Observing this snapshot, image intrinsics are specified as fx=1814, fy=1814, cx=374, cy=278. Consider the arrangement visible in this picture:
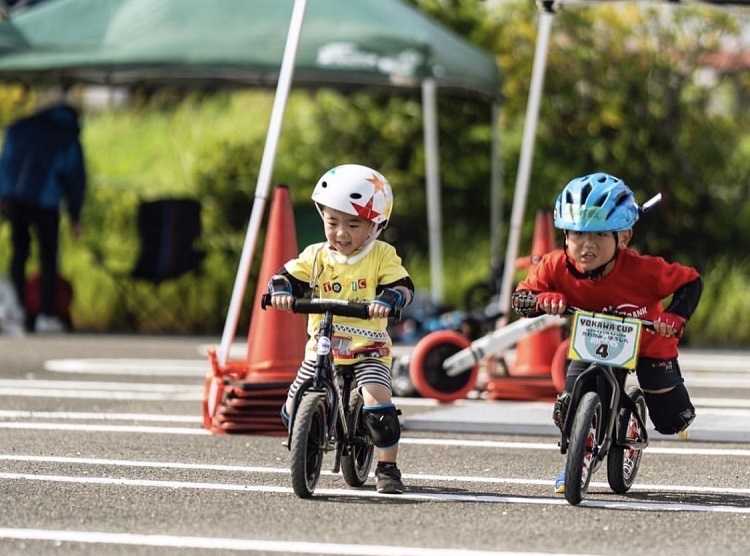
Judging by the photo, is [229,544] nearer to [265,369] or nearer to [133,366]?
[265,369]

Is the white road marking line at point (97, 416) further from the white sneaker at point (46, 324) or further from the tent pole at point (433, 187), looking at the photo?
the white sneaker at point (46, 324)

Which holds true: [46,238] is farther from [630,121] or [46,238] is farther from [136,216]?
[630,121]

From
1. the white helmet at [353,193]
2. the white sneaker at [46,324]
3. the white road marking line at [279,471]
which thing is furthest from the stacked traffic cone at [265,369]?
the white sneaker at [46,324]

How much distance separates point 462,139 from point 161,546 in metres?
13.7

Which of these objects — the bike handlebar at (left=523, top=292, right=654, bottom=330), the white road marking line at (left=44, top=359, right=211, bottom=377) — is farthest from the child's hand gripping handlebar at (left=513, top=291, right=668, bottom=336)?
the white road marking line at (left=44, top=359, right=211, bottom=377)

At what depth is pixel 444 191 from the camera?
19906mm

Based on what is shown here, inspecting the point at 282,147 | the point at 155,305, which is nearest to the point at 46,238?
the point at 155,305

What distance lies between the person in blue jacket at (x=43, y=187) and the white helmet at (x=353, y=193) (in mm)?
10204

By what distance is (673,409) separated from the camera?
827cm

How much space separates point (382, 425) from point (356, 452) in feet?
0.68

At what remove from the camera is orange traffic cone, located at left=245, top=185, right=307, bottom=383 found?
10531mm

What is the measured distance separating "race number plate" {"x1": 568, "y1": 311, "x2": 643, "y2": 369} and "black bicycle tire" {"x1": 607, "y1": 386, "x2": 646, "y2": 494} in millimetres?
294

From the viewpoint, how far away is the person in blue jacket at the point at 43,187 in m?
18.0

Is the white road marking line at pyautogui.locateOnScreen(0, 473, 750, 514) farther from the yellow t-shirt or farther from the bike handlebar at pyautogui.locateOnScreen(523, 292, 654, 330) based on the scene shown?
the bike handlebar at pyautogui.locateOnScreen(523, 292, 654, 330)
